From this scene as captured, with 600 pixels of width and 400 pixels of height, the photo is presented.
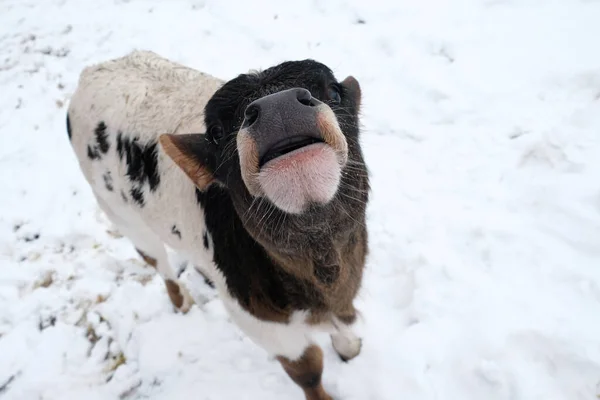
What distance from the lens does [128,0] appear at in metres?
8.74

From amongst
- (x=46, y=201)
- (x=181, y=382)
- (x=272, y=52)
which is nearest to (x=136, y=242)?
(x=181, y=382)

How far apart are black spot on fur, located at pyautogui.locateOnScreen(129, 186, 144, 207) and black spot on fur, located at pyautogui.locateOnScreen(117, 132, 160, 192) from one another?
0.05m

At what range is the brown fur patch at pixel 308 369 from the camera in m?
2.77

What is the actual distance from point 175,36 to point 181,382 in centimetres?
615

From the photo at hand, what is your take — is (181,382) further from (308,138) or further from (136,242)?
(308,138)

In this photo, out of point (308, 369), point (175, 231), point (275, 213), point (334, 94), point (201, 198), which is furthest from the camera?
point (175, 231)

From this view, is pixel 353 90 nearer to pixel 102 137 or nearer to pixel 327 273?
pixel 327 273

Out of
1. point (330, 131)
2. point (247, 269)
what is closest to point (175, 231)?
point (247, 269)

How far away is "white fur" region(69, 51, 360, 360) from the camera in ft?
8.64

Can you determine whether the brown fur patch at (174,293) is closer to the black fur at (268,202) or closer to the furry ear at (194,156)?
the furry ear at (194,156)

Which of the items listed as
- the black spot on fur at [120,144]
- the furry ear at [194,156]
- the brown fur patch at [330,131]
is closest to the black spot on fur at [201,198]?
the furry ear at [194,156]

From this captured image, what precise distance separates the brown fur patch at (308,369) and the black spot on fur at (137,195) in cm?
153

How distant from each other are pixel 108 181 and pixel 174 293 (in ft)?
Answer: 4.13

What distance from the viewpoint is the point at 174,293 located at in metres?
3.96
